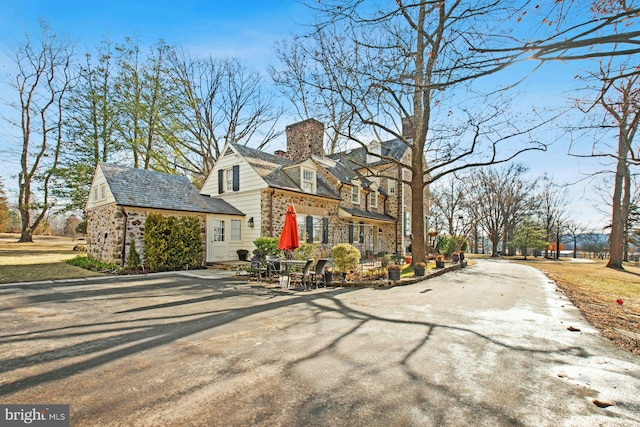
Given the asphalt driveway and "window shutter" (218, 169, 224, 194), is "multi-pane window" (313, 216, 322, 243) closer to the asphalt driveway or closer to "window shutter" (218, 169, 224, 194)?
"window shutter" (218, 169, 224, 194)

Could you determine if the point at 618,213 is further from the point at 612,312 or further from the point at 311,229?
the point at 311,229

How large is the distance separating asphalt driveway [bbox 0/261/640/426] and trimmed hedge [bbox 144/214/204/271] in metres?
5.80

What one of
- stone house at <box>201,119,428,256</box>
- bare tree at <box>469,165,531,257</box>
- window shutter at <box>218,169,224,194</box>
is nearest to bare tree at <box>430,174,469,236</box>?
bare tree at <box>469,165,531,257</box>

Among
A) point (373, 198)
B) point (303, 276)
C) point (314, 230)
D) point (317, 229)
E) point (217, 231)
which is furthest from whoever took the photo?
point (373, 198)

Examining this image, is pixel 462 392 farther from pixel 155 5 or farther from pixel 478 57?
pixel 155 5

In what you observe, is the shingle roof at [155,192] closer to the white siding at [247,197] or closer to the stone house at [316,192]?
the white siding at [247,197]

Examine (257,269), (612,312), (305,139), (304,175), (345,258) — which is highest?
(305,139)

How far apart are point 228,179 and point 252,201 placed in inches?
104

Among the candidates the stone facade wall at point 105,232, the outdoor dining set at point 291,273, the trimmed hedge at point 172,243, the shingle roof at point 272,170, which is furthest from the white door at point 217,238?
the outdoor dining set at point 291,273

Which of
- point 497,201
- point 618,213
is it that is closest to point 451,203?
point 497,201

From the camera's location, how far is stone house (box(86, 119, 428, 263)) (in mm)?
13508

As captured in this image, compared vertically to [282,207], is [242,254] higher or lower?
lower

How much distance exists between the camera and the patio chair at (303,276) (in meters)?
9.39

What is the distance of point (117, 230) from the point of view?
41.6 ft
